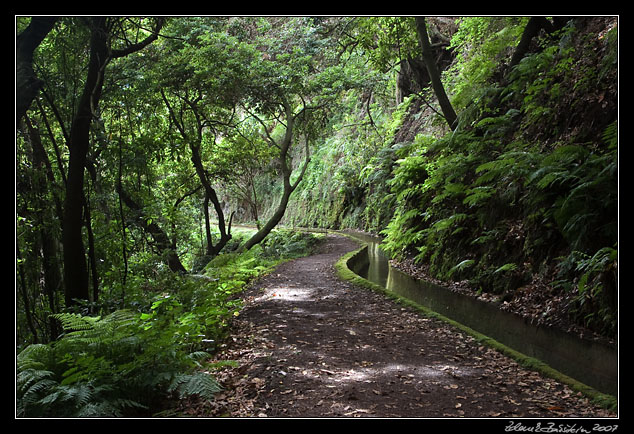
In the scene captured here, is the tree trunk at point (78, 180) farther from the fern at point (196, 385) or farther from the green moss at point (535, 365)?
the green moss at point (535, 365)

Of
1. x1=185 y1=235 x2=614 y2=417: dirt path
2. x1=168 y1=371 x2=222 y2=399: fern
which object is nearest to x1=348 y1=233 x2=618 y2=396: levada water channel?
x1=185 y1=235 x2=614 y2=417: dirt path

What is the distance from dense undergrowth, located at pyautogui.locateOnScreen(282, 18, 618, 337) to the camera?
15.2 feet

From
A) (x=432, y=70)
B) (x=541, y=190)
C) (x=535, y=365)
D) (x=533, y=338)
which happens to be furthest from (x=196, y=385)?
(x=432, y=70)

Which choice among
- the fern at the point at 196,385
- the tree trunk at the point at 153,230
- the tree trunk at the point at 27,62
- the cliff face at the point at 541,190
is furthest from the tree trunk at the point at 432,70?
the fern at the point at 196,385

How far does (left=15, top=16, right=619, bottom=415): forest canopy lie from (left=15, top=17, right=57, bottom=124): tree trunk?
0.06ft

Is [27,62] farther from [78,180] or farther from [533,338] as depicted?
[533,338]

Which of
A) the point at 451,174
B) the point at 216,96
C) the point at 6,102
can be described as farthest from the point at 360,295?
the point at 216,96

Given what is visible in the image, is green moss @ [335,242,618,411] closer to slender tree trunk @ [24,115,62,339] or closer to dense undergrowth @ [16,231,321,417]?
dense undergrowth @ [16,231,321,417]

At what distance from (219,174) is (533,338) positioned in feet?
37.2

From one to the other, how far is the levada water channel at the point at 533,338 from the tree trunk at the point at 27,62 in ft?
19.7

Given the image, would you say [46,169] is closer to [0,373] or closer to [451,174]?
[0,373]

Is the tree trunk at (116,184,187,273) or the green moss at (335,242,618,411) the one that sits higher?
the tree trunk at (116,184,187,273)

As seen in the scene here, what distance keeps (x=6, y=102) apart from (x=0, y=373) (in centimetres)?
209

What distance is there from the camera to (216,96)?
12.0 meters
